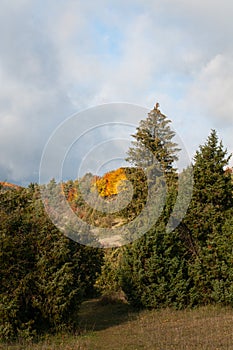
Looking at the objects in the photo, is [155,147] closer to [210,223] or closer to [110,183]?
[110,183]

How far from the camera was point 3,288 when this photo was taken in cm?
1229

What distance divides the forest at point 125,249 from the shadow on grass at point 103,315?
0.84 meters

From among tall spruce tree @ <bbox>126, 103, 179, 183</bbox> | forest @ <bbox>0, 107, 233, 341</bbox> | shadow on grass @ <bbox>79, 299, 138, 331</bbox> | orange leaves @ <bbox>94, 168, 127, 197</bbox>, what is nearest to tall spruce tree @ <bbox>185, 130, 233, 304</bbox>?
forest @ <bbox>0, 107, 233, 341</bbox>

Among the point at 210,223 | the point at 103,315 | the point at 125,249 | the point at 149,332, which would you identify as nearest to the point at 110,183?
the point at 125,249

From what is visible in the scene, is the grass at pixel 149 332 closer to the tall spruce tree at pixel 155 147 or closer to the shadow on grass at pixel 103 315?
the shadow on grass at pixel 103 315

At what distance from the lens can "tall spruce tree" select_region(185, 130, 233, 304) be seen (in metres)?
17.0

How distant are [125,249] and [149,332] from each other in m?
6.78

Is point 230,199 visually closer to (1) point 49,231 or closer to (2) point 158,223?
(2) point 158,223

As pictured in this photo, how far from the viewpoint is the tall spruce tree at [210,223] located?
667 inches

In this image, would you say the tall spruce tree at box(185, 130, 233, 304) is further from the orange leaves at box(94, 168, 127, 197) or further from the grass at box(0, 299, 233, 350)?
the orange leaves at box(94, 168, 127, 197)

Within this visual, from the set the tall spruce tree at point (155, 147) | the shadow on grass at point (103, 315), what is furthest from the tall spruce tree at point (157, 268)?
the tall spruce tree at point (155, 147)

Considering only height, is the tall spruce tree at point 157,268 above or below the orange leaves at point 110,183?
below

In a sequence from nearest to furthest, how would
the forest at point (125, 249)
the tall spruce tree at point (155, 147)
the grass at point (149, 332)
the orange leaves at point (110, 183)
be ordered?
the grass at point (149, 332) → the forest at point (125, 249) → the orange leaves at point (110, 183) → the tall spruce tree at point (155, 147)

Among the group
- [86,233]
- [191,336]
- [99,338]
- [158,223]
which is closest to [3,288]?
[99,338]
